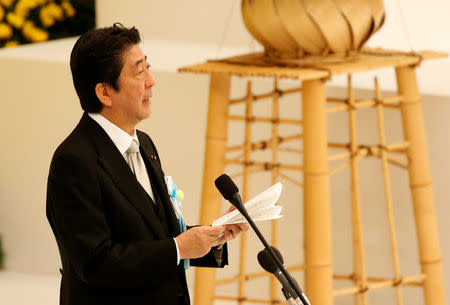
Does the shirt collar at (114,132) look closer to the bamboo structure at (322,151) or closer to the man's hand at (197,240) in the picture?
the man's hand at (197,240)

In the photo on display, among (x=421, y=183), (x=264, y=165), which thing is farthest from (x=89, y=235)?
(x=421, y=183)

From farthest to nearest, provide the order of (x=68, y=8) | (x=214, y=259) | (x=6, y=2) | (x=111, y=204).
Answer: (x=68, y=8)
(x=6, y=2)
(x=214, y=259)
(x=111, y=204)

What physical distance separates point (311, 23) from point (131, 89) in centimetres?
112

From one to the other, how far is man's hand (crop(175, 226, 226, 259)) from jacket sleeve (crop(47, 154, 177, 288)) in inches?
2.1

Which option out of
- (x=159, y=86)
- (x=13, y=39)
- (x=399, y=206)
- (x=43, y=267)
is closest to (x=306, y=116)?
(x=399, y=206)

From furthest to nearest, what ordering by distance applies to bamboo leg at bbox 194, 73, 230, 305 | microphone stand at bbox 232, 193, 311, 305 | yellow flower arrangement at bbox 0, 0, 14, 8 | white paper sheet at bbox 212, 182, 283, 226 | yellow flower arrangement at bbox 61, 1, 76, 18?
yellow flower arrangement at bbox 61, 1, 76, 18
yellow flower arrangement at bbox 0, 0, 14, 8
bamboo leg at bbox 194, 73, 230, 305
white paper sheet at bbox 212, 182, 283, 226
microphone stand at bbox 232, 193, 311, 305

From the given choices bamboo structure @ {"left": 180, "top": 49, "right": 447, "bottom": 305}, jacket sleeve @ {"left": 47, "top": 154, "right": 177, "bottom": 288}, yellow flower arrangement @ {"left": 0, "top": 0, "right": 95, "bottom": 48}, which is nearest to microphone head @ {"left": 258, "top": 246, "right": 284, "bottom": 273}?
jacket sleeve @ {"left": 47, "top": 154, "right": 177, "bottom": 288}

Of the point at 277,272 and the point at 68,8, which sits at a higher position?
the point at 68,8

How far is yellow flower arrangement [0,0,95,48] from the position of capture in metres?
5.46

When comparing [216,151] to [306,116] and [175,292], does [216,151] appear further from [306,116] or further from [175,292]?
[175,292]

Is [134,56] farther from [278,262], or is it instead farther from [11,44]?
[11,44]

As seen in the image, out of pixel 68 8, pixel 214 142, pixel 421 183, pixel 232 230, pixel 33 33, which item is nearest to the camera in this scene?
pixel 232 230

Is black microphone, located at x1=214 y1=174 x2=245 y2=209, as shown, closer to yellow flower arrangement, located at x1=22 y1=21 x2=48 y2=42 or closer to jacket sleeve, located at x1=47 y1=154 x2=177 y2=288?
jacket sleeve, located at x1=47 y1=154 x2=177 y2=288

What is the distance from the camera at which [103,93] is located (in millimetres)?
2098
